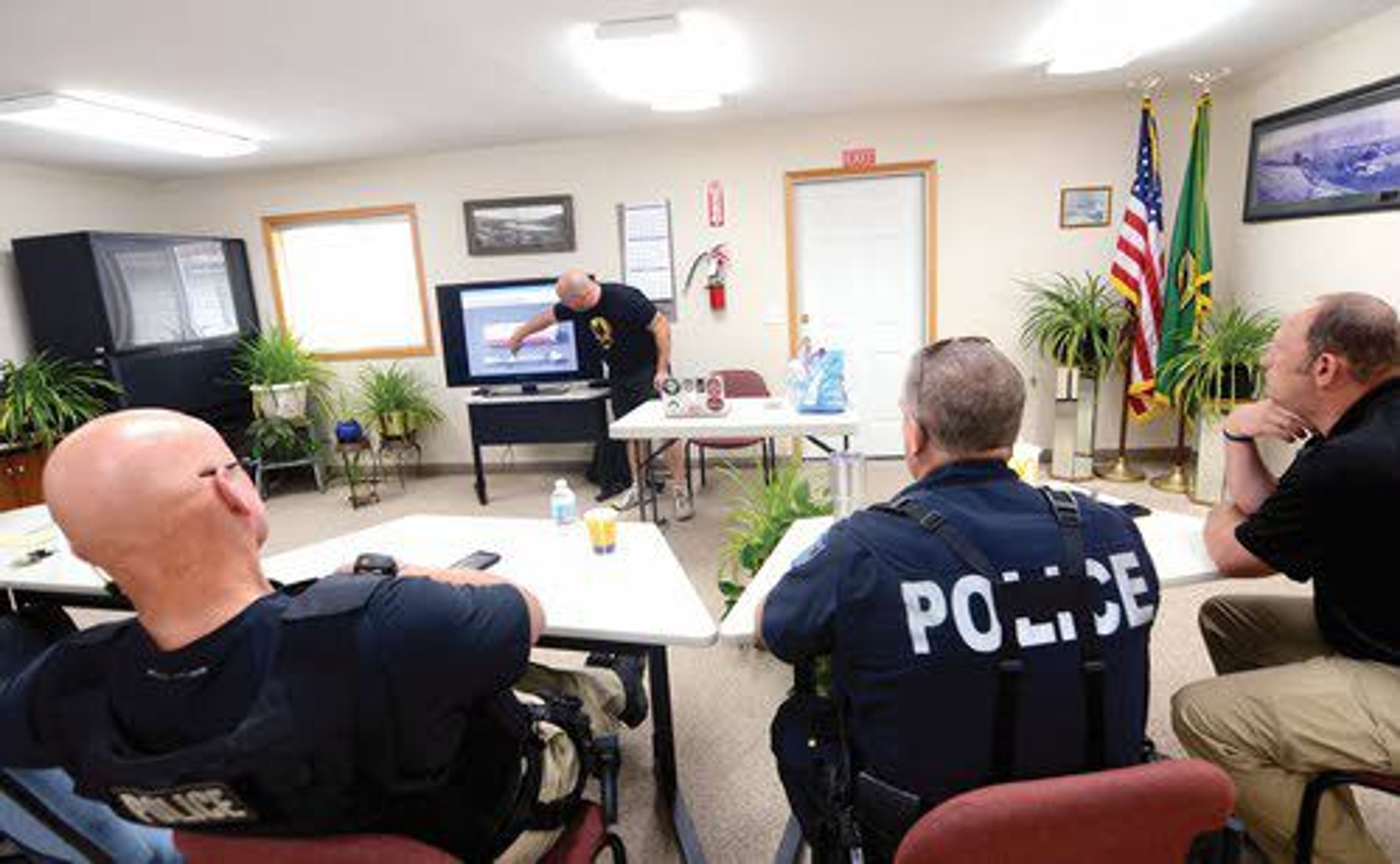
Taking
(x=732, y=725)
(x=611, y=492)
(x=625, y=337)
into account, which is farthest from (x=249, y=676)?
(x=611, y=492)

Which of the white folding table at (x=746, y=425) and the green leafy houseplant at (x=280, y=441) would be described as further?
the green leafy houseplant at (x=280, y=441)

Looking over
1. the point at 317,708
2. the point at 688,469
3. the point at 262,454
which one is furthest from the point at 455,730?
the point at 262,454

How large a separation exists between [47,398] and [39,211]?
1465mm

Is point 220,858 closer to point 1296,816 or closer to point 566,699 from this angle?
point 566,699

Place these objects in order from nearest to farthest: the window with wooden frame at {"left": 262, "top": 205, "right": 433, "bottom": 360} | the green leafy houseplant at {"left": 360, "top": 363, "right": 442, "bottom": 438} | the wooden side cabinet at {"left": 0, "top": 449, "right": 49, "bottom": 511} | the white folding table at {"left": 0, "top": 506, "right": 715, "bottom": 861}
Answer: the white folding table at {"left": 0, "top": 506, "right": 715, "bottom": 861} → the wooden side cabinet at {"left": 0, "top": 449, "right": 49, "bottom": 511} → the green leafy houseplant at {"left": 360, "top": 363, "right": 442, "bottom": 438} → the window with wooden frame at {"left": 262, "top": 205, "right": 433, "bottom": 360}

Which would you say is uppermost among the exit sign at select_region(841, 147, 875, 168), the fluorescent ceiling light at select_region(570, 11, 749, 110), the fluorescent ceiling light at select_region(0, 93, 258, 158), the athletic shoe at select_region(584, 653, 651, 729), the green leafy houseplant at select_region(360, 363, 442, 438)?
the fluorescent ceiling light at select_region(570, 11, 749, 110)

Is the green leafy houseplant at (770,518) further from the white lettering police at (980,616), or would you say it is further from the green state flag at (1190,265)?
the green state flag at (1190,265)

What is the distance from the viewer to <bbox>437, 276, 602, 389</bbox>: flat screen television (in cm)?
483

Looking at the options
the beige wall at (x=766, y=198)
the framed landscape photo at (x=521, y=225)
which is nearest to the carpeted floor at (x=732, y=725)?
the beige wall at (x=766, y=198)

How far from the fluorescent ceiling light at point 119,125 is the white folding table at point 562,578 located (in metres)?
2.24

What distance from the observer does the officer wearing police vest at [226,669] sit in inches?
33.0

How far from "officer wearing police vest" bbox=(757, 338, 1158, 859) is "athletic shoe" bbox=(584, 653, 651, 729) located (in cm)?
90

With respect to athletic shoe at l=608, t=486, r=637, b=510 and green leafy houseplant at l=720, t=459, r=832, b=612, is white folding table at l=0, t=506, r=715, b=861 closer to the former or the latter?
green leafy houseplant at l=720, t=459, r=832, b=612

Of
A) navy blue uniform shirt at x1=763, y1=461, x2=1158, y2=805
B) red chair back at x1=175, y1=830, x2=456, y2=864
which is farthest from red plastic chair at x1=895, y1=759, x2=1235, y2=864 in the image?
red chair back at x1=175, y1=830, x2=456, y2=864
